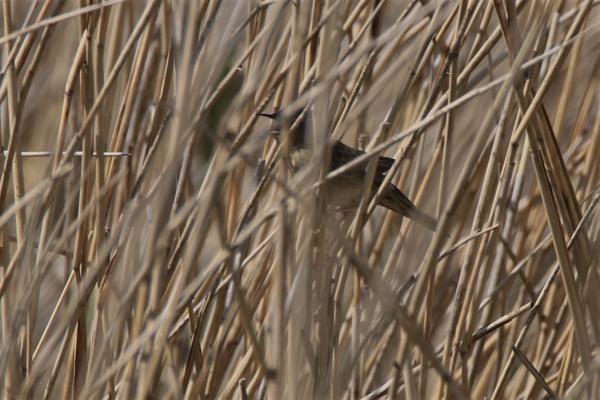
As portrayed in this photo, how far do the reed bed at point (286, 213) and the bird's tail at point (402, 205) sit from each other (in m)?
0.07

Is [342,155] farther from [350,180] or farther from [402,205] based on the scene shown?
[402,205]

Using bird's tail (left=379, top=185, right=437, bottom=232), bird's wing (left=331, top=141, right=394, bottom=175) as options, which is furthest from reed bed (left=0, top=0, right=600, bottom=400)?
bird's wing (left=331, top=141, right=394, bottom=175)

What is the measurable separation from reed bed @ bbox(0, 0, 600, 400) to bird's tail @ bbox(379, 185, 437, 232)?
0.07 metres

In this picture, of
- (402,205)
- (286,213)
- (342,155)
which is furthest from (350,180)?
(286,213)

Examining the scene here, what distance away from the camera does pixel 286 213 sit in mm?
1405

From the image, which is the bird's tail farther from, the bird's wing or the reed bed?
the bird's wing

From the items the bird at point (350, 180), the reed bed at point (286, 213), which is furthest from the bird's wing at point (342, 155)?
the reed bed at point (286, 213)

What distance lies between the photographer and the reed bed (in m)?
1.53

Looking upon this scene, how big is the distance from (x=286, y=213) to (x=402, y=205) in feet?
3.75

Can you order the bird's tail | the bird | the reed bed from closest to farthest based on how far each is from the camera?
the reed bed, the bird's tail, the bird

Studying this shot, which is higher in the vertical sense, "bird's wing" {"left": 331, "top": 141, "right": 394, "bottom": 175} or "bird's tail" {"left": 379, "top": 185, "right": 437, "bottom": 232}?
"bird's wing" {"left": 331, "top": 141, "right": 394, "bottom": 175}

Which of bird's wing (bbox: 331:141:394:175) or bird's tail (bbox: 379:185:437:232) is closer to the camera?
bird's tail (bbox: 379:185:437:232)

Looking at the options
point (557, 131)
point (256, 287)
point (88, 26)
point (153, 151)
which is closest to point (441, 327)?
point (557, 131)

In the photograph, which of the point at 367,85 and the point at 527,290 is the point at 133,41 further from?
the point at 527,290
